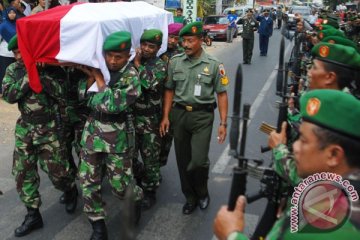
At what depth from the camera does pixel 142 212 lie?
4.37 m

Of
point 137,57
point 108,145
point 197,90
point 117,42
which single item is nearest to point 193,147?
point 197,90

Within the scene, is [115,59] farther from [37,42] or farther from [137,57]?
[137,57]

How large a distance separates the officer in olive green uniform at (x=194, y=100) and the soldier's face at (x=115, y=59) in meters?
0.79

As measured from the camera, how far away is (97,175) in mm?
3590

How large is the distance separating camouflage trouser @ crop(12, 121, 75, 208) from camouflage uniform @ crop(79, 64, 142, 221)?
1.41 ft

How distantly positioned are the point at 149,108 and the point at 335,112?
2.99 meters

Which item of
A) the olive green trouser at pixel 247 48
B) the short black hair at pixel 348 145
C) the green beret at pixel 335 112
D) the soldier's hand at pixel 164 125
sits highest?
the green beret at pixel 335 112

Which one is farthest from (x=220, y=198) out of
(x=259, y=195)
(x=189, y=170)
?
(x=259, y=195)

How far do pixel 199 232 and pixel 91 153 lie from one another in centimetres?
124

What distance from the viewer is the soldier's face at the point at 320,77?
2898 mm

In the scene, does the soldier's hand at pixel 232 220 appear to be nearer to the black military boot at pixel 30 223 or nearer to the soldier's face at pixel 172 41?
the black military boot at pixel 30 223

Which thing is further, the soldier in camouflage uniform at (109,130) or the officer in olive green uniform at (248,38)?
the officer in olive green uniform at (248,38)

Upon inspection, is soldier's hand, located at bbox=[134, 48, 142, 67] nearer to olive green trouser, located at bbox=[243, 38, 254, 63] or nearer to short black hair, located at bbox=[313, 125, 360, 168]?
short black hair, located at bbox=[313, 125, 360, 168]

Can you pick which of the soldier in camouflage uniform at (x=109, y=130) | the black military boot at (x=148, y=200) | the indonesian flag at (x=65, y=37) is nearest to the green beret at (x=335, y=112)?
the soldier in camouflage uniform at (x=109, y=130)
